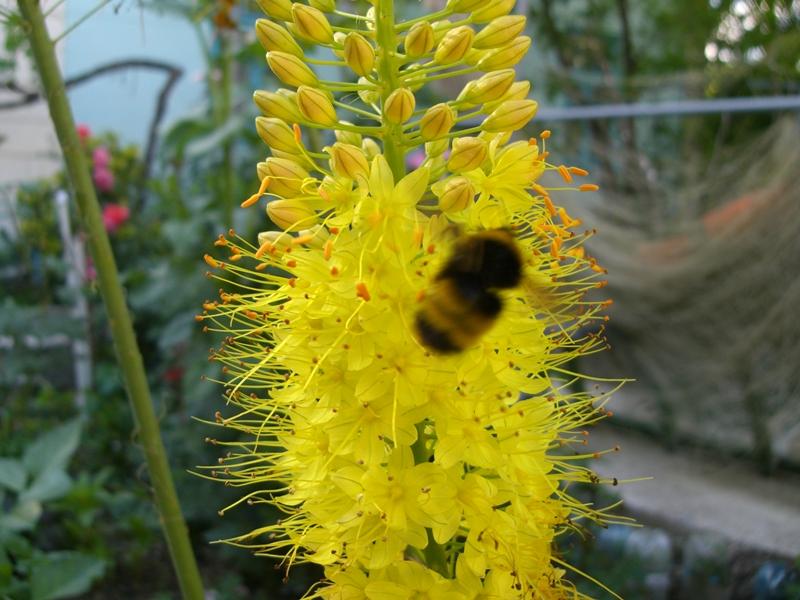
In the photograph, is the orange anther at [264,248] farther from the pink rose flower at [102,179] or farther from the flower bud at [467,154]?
the pink rose flower at [102,179]

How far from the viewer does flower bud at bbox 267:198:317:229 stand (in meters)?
1.37

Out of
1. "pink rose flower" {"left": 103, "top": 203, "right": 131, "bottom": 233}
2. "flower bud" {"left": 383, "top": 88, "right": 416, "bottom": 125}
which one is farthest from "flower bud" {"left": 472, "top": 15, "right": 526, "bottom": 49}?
"pink rose flower" {"left": 103, "top": 203, "right": 131, "bottom": 233}

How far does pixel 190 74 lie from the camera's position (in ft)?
23.8

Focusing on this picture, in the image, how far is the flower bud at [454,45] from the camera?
4.45 feet

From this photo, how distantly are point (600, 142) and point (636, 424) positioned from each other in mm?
A: 1760

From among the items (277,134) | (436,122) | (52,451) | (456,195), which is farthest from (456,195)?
(52,451)

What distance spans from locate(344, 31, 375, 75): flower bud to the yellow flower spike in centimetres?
23

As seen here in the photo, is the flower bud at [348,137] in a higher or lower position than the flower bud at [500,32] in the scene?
lower

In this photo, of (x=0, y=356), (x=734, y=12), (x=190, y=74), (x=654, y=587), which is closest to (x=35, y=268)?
(x=0, y=356)

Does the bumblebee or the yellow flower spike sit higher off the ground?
the yellow flower spike

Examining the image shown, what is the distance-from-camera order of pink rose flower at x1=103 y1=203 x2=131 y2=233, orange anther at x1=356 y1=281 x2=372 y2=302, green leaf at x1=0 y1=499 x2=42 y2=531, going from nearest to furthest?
orange anther at x1=356 y1=281 x2=372 y2=302, green leaf at x1=0 y1=499 x2=42 y2=531, pink rose flower at x1=103 y1=203 x2=131 y2=233

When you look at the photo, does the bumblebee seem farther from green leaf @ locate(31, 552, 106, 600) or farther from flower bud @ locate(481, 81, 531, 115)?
green leaf @ locate(31, 552, 106, 600)

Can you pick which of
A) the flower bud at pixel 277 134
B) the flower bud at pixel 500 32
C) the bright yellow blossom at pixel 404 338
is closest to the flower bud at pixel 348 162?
the bright yellow blossom at pixel 404 338

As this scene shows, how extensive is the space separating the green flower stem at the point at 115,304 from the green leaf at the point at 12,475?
0.64 meters
